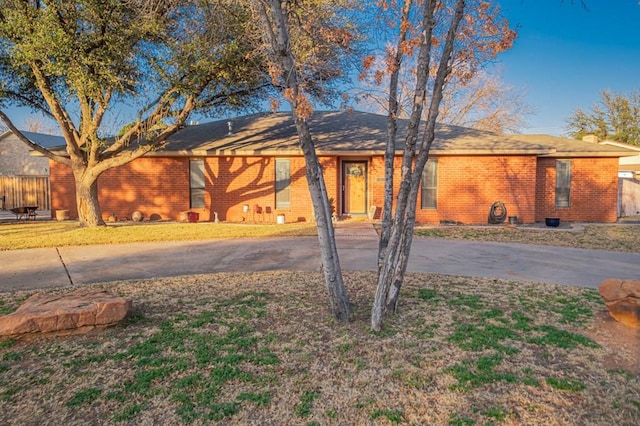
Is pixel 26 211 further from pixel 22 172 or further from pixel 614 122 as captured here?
pixel 614 122

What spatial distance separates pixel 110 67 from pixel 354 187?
833cm

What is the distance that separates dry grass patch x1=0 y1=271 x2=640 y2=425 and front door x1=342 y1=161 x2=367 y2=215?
945cm

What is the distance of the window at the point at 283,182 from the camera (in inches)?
554

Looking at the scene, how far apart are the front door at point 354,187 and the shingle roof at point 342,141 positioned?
0.92 m

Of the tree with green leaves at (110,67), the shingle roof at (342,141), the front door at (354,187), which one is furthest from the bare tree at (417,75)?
the front door at (354,187)

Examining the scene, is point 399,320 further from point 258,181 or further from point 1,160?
point 1,160

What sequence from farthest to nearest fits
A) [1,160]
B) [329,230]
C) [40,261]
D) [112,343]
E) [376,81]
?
[1,160]
[40,261]
[376,81]
[329,230]
[112,343]

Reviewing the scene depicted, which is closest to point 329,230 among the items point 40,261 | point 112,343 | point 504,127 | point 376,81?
point 376,81

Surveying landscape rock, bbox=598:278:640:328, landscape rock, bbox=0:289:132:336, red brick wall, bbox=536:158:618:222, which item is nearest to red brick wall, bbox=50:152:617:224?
red brick wall, bbox=536:158:618:222

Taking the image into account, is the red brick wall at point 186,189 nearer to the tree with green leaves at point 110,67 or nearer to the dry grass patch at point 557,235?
the tree with green leaves at point 110,67

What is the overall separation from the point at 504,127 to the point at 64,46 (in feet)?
95.7

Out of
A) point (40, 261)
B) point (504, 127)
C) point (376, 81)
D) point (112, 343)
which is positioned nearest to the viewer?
point (112, 343)

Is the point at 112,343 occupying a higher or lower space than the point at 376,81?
lower

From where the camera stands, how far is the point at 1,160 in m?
26.8
